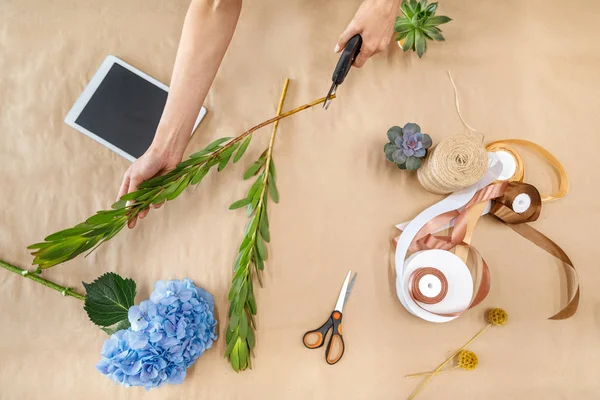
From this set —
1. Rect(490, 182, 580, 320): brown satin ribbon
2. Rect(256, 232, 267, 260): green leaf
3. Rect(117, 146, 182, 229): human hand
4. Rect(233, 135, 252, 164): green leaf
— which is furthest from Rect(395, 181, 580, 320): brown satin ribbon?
Rect(117, 146, 182, 229): human hand

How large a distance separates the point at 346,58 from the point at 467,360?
651 millimetres

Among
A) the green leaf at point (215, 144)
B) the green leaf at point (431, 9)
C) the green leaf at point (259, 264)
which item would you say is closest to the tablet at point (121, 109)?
the green leaf at point (215, 144)

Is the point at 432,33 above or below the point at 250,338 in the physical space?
above

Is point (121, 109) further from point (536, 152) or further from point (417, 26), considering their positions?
point (536, 152)

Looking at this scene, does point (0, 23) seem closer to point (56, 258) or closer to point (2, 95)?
point (2, 95)

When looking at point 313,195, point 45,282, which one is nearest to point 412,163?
point 313,195

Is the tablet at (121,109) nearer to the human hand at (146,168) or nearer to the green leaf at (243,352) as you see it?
the human hand at (146,168)

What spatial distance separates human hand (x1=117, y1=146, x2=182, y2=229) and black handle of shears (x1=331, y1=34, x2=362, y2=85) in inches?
14.3

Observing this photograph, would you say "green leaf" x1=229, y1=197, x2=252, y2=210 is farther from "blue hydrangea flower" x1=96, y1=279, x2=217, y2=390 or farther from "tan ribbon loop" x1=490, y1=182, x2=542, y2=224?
"tan ribbon loop" x1=490, y1=182, x2=542, y2=224

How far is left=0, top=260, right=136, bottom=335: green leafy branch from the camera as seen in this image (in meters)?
0.81

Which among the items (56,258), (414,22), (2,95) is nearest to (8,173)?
(2,95)

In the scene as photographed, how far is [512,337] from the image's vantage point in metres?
0.91

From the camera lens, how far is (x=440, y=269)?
0.89m

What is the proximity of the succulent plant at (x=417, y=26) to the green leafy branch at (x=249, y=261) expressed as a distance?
1.28ft
